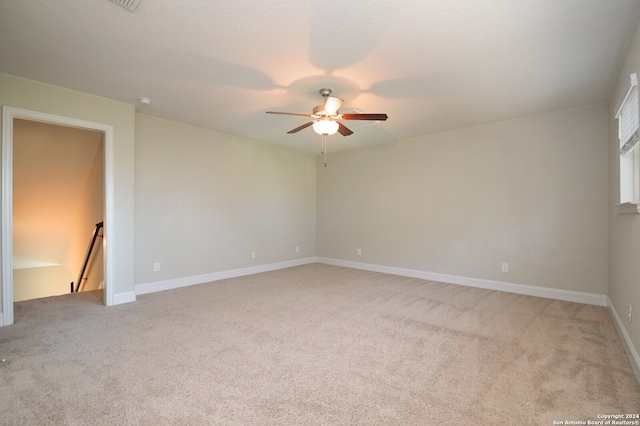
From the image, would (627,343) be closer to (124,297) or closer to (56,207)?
(124,297)

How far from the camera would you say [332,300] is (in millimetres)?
3871

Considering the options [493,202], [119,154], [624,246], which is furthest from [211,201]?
[624,246]

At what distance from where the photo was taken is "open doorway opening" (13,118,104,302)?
4.38m

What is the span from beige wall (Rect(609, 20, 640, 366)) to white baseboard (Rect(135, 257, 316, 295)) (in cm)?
480

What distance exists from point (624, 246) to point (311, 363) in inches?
115

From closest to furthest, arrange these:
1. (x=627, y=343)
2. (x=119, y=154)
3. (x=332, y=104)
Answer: (x=627, y=343), (x=332, y=104), (x=119, y=154)

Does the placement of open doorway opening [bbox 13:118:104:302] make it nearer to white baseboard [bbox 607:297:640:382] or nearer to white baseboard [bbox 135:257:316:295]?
white baseboard [bbox 135:257:316:295]

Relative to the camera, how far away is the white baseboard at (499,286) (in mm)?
3732

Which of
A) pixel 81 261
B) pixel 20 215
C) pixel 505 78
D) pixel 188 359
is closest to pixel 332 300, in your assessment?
pixel 188 359

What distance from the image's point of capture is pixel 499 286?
438 cm

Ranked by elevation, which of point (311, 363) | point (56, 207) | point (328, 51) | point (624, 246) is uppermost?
point (328, 51)

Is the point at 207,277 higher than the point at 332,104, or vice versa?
the point at 332,104

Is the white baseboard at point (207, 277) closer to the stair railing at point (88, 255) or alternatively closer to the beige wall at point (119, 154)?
the beige wall at point (119, 154)

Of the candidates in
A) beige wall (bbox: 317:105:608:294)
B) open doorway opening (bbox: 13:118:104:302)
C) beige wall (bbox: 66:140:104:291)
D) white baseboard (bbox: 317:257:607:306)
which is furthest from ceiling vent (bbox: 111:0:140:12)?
white baseboard (bbox: 317:257:607:306)
